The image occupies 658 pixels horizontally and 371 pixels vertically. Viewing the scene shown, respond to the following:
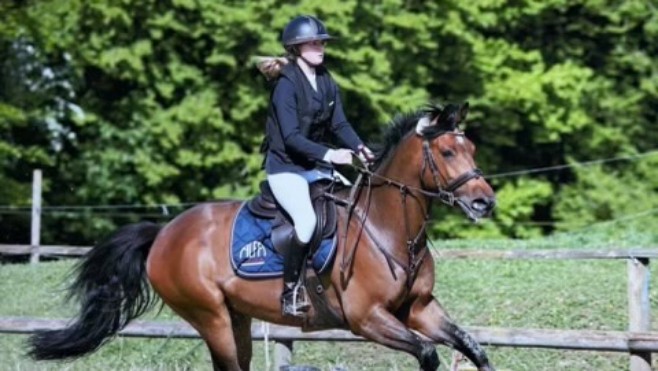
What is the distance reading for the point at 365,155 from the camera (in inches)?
335

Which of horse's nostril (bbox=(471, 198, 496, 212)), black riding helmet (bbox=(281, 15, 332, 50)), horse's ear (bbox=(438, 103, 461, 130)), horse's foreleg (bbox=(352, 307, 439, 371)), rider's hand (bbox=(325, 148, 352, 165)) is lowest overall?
horse's foreleg (bbox=(352, 307, 439, 371))

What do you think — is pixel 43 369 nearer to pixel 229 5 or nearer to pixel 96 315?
pixel 96 315

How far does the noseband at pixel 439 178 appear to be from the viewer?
7.83 meters

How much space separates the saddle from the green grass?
2.26 m

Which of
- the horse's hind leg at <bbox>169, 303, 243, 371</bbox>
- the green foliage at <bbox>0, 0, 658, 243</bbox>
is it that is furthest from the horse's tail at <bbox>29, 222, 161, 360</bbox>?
the green foliage at <bbox>0, 0, 658, 243</bbox>

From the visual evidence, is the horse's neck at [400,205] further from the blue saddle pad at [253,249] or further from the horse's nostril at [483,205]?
the blue saddle pad at [253,249]

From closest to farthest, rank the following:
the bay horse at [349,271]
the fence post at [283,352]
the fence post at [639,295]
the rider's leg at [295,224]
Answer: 1. the bay horse at [349,271]
2. the rider's leg at [295,224]
3. the fence post at [639,295]
4. the fence post at [283,352]

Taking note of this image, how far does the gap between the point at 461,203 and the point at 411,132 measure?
2.41ft

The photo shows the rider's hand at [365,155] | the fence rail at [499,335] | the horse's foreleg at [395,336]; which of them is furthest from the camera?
the fence rail at [499,335]

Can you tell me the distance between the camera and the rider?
8.28 m

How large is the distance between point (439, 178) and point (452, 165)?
13cm

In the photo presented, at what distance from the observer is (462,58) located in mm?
27000

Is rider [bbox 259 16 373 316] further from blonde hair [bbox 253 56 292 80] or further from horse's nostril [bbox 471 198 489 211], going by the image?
horse's nostril [bbox 471 198 489 211]

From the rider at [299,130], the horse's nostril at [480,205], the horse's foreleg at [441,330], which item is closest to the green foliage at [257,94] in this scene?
the rider at [299,130]
